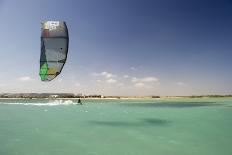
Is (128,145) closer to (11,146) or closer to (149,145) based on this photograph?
(149,145)

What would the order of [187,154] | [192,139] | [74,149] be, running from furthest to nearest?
[192,139] → [74,149] → [187,154]

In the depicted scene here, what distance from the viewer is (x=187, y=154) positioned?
11.0 metres

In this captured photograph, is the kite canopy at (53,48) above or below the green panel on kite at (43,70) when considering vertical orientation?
above

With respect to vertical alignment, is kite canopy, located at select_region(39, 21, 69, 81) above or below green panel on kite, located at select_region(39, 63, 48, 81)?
above

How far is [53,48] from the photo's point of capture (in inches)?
449

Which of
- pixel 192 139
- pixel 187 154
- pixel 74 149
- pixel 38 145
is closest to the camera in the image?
pixel 187 154

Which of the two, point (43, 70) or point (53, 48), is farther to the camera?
point (53, 48)

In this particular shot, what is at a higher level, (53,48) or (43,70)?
(53,48)

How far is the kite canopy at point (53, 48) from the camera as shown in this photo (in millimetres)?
11227

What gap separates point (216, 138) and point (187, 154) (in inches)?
181

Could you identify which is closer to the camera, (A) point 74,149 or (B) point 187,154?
(B) point 187,154

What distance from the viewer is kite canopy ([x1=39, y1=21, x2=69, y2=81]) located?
36.8 ft

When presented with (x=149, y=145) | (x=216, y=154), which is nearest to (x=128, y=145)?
(x=149, y=145)

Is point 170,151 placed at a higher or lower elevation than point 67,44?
lower
